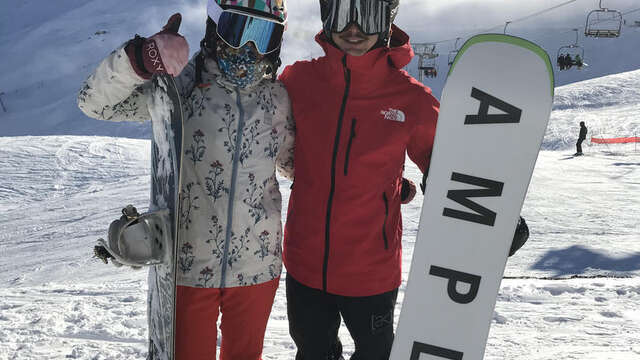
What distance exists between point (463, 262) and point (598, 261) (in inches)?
185

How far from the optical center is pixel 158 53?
1523 mm

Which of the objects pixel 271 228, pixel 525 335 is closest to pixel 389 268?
pixel 271 228

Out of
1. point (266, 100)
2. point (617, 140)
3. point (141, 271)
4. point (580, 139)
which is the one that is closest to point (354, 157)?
point (266, 100)

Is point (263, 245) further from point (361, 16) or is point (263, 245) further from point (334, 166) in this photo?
point (361, 16)

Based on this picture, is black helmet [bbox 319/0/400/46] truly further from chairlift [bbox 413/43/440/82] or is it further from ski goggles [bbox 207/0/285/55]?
chairlift [bbox 413/43/440/82]

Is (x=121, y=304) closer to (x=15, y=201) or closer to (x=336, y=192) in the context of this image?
(x=336, y=192)

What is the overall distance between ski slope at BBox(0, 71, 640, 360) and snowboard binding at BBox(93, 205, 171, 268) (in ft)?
4.62

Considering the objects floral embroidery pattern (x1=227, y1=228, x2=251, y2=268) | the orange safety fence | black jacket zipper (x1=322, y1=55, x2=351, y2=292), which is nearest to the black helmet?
black jacket zipper (x1=322, y1=55, x2=351, y2=292)

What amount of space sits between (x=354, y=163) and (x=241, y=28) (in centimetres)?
63

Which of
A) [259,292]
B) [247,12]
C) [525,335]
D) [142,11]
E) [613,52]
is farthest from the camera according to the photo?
[613,52]

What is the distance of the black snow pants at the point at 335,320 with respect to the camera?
6.65ft

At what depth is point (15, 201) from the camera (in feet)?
35.2

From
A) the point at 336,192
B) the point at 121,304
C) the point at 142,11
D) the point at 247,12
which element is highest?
the point at 142,11

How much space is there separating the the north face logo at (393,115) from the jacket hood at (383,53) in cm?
18
